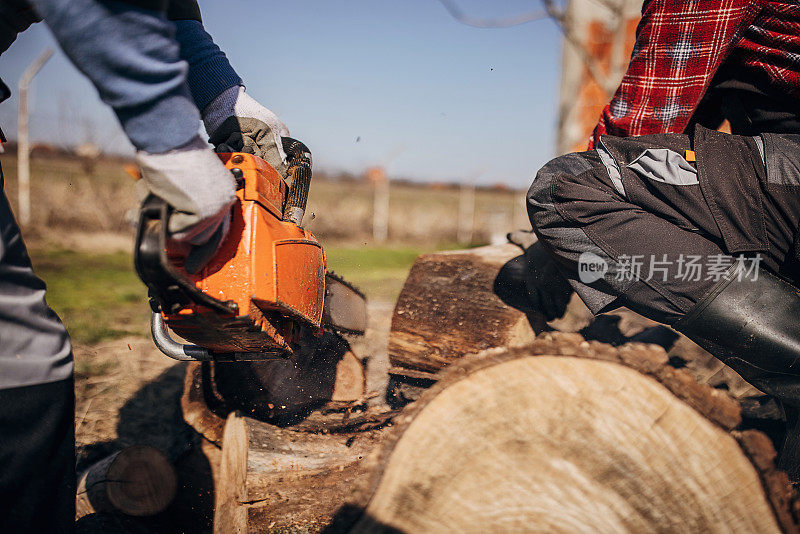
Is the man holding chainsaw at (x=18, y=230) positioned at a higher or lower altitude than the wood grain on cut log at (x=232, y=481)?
higher

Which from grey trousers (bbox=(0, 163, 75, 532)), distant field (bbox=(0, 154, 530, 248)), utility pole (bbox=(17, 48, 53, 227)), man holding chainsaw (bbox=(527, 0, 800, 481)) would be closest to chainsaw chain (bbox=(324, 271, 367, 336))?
man holding chainsaw (bbox=(527, 0, 800, 481))

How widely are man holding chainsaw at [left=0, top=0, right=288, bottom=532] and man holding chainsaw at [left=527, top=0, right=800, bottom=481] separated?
1.17 m

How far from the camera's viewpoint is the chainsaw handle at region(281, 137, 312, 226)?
1.66 m

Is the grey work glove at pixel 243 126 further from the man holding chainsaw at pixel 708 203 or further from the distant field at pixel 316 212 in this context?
the distant field at pixel 316 212

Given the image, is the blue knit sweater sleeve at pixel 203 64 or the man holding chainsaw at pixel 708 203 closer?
the man holding chainsaw at pixel 708 203

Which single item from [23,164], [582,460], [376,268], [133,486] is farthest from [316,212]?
[582,460]

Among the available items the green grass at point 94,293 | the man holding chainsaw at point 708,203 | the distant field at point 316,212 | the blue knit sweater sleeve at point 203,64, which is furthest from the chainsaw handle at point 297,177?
the distant field at point 316,212

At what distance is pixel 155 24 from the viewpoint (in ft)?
3.20

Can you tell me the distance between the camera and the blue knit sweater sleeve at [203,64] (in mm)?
1593

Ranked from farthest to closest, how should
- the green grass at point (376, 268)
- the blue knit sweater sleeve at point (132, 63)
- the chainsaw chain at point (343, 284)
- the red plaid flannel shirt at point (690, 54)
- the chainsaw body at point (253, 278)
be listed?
the green grass at point (376, 268) → the chainsaw chain at point (343, 284) → the red plaid flannel shirt at point (690, 54) → the chainsaw body at point (253, 278) → the blue knit sweater sleeve at point (132, 63)

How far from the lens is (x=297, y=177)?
171cm

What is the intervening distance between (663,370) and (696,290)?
2.11ft

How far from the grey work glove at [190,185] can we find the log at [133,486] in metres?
1.03

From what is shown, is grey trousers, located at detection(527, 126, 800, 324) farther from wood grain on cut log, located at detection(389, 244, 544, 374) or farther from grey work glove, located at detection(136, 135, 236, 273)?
grey work glove, located at detection(136, 135, 236, 273)
